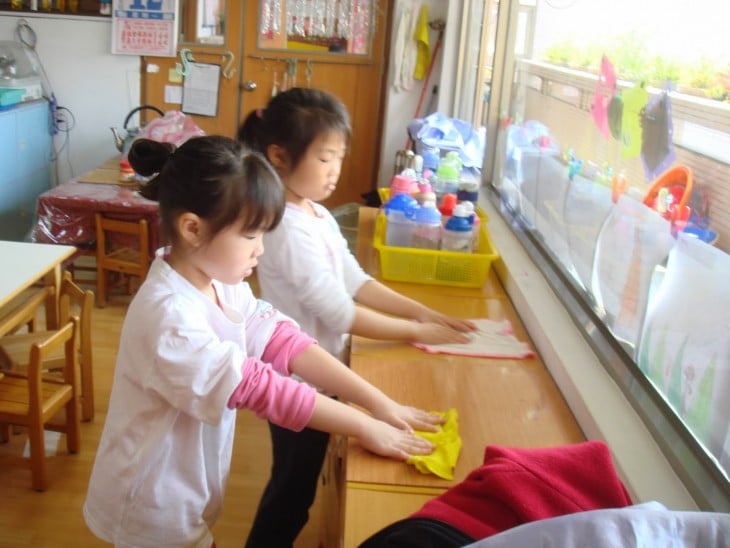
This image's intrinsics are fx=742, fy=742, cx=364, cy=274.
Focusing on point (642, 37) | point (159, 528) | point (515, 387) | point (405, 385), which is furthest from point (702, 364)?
point (159, 528)

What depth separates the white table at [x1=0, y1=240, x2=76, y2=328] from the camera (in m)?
2.24

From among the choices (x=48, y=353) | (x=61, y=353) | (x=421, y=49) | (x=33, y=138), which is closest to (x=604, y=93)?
(x=48, y=353)

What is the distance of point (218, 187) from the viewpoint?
3.52ft

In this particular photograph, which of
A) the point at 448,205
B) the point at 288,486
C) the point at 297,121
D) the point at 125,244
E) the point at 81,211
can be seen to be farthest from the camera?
the point at 125,244

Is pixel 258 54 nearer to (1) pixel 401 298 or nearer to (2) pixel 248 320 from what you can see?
(1) pixel 401 298

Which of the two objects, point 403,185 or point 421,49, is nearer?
point 403,185

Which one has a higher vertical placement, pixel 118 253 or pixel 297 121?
pixel 297 121

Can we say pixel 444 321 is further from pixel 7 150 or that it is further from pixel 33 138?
pixel 33 138

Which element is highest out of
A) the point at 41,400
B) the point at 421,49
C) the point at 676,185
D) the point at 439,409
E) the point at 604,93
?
the point at 421,49

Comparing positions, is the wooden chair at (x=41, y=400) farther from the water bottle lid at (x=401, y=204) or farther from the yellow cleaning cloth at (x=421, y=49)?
the yellow cleaning cloth at (x=421, y=49)

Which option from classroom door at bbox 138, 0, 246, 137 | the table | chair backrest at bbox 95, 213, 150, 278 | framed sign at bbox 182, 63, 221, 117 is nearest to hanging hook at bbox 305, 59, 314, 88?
classroom door at bbox 138, 0, 246, 137

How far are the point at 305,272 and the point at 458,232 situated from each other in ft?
2.47

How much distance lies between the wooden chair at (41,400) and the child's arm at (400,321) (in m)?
0.99

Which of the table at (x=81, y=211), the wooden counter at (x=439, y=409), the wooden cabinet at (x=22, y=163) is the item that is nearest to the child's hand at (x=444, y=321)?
the wooden counter at (x=439, y=409)
